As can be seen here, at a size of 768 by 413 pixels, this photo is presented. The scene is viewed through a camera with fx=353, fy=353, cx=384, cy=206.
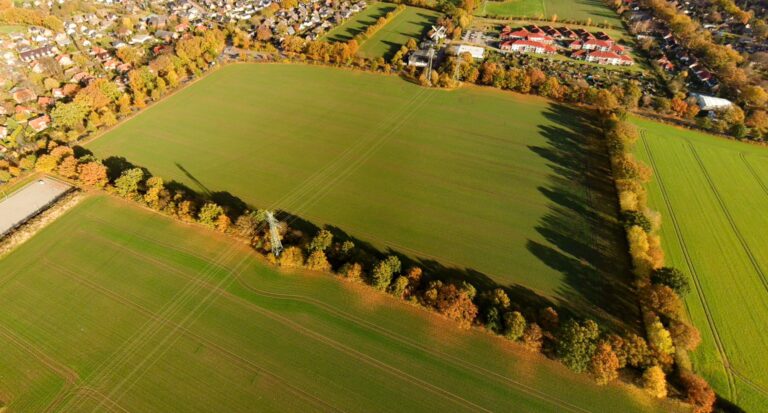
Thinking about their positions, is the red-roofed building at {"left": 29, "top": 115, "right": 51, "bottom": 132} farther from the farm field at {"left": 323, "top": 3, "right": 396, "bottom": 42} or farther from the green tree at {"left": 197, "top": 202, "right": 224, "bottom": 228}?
the farm field at {"left": 323, "top": 3, "right": 396, "bottom": 42}

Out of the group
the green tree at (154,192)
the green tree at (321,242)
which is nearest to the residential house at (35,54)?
the green tree at (154,192)

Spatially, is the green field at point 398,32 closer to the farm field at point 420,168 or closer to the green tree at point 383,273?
the farm field at point 420,168

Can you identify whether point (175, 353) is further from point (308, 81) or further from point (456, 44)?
point (456, 44)

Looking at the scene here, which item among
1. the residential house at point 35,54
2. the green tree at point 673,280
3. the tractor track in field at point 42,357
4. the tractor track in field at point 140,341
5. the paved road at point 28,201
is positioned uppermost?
the residential house at point 35,54

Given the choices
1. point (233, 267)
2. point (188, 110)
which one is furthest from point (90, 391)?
point (188, 110)

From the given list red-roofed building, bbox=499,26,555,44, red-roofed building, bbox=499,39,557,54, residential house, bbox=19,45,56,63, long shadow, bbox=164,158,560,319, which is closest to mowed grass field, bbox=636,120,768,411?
long shadow, bbox=164,158,560,319

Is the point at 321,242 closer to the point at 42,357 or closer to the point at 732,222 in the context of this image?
the point at 42,357

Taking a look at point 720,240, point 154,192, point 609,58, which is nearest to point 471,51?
point 609,58
